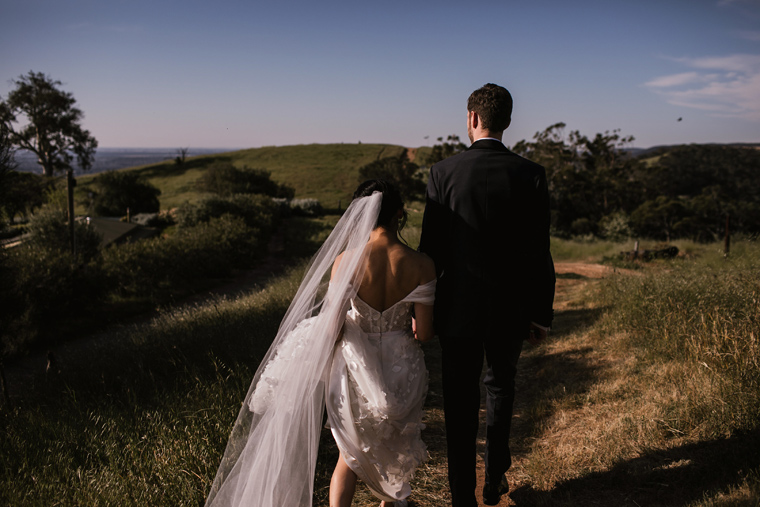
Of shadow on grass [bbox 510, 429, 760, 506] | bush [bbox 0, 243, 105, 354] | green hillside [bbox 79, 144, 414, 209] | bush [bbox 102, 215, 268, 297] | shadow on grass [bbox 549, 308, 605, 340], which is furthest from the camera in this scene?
green hillside [bbox 79, 144, 414, 209]

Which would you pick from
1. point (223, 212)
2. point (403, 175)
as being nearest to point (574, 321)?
point (223, 212)

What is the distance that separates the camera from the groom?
257 centimetres

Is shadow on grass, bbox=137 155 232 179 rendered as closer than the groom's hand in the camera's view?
No

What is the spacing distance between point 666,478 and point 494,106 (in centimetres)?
258

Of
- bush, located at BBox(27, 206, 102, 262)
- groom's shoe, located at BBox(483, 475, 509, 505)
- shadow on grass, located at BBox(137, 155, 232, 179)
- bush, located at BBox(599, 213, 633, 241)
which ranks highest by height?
shadow on grass, located at BBox(137, 155, 232, 179)

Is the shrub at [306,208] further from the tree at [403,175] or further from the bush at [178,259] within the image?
the bush at [178,259]

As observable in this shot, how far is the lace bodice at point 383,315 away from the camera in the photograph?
2707 mm

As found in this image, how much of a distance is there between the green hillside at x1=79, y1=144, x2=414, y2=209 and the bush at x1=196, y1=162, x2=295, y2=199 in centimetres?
560

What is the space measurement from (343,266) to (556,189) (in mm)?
42501

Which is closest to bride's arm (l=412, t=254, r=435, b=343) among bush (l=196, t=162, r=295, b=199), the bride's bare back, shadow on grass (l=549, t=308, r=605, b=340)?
the bride's bare back

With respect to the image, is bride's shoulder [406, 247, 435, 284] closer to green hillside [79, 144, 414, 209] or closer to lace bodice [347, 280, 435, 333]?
lace bodice [347, 280, 435, 333]

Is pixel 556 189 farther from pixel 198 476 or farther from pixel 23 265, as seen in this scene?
pixel 198 476

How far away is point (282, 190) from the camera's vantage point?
144ft

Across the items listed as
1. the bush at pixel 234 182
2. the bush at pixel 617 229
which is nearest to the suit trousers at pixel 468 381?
the bush at pixel 617 229
